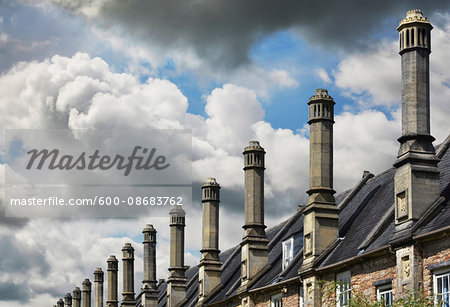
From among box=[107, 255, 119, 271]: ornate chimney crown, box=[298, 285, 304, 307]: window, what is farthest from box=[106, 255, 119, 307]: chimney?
box=[298, 285, 304, 307]: window

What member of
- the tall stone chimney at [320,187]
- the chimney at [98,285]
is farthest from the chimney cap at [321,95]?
the chimney at [98,285]

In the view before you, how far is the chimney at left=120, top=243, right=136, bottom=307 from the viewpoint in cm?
5841

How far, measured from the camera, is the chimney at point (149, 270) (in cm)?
5334

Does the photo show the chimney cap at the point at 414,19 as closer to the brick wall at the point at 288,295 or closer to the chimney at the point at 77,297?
the brick wall at the point at 288,295

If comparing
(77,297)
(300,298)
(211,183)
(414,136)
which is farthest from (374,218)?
(77,297)

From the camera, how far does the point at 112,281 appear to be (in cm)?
6356

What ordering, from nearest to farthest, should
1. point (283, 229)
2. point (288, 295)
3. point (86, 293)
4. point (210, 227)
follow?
point (288, 295), point (283, 229), point (210, 227), point (86, 293)

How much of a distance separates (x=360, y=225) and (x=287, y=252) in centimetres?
546

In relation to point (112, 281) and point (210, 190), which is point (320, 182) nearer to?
point (210, 190)

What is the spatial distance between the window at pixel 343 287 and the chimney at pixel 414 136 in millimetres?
3069

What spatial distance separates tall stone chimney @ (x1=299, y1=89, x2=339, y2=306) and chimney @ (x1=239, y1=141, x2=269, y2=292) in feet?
20.5

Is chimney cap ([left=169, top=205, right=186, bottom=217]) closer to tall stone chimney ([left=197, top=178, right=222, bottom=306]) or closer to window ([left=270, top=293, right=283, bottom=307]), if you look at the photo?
tall stone chimney ([left=197, top=178, right=222, bottom=306])

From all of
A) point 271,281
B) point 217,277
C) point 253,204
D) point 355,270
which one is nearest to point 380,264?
point 355,270

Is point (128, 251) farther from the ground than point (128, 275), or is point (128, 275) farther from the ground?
point (128, 251)
